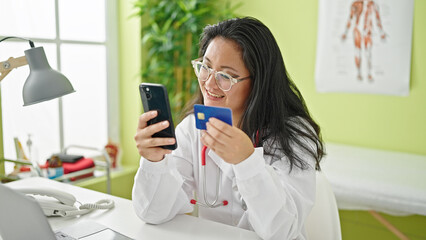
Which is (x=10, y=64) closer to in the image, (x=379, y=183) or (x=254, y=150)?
(x=254, y=150)

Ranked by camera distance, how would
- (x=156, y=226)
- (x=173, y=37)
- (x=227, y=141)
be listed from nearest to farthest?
1. (x=227, y=141)
2. (x=156, y=226)
3. (x=173, y=37)

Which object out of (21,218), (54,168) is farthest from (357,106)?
(21,218)

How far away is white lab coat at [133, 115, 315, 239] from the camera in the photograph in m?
1.07

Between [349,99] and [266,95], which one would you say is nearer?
[266,95]

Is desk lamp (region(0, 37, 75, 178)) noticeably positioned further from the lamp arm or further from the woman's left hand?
the woman's left hand

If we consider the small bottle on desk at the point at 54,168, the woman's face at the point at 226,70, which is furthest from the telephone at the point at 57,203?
the small bottle on desk at the point at 54,168

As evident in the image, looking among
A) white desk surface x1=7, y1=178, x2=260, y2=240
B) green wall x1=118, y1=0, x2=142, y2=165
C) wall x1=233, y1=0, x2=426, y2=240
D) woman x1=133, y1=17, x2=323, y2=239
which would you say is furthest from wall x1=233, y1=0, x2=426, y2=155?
white desk surface x1=7, y1=178, x2=260, y2=240

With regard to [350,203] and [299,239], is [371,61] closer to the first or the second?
[350,203]

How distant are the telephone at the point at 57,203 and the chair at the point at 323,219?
0.66m

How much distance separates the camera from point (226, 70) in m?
1.35

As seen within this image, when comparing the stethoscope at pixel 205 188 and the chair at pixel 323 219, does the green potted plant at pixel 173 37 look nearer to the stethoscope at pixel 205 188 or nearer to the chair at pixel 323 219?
the stethoscope at pixel 205 188

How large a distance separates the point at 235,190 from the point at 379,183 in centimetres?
97

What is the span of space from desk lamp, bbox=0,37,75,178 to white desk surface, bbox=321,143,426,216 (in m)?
1.44

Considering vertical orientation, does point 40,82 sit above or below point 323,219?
above
